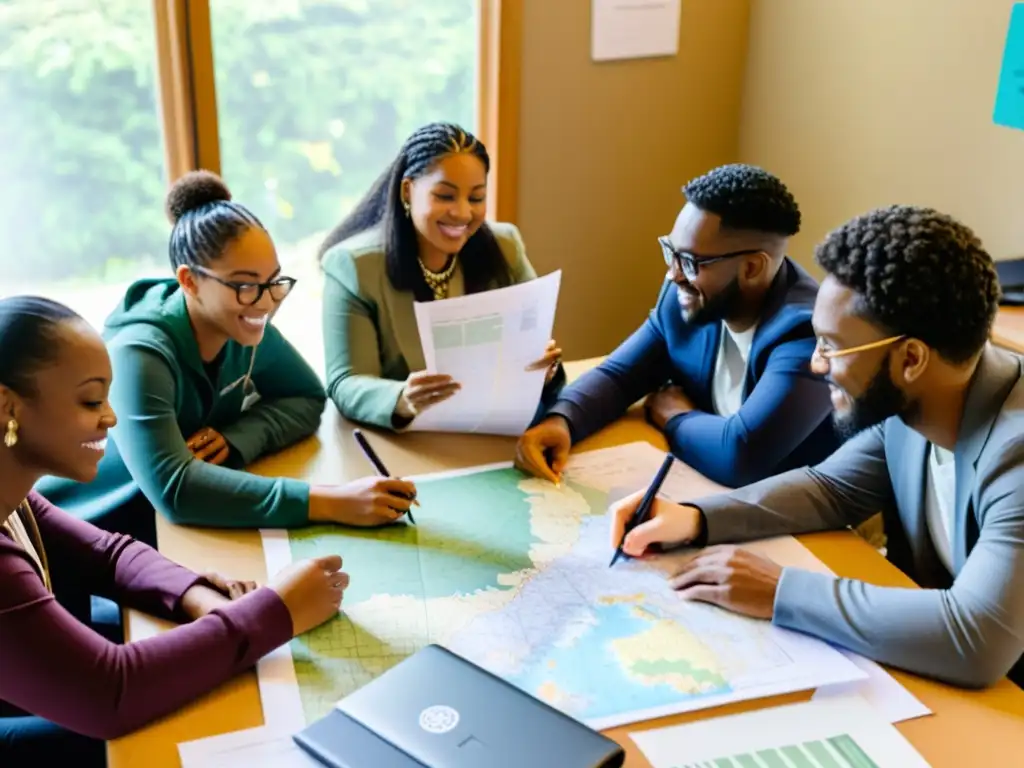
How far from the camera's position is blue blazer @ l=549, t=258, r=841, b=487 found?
5.22 feet

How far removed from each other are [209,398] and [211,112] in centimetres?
95

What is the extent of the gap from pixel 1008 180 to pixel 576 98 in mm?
1055

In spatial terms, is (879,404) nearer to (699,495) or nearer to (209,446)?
(699,495)

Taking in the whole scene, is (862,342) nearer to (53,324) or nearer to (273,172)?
(53,324)

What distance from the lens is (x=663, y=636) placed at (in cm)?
119

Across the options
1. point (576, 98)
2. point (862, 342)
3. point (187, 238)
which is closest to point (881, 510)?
point (862, 342)

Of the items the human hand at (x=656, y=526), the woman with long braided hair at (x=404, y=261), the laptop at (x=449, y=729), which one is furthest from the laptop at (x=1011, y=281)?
the laptop at (x=449, y=729)

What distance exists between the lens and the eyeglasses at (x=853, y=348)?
1.24m

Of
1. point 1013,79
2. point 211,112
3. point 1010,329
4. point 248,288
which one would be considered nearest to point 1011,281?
point 1010,329

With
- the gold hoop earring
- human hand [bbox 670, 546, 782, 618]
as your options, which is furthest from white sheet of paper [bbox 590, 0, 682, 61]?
the gold hoop earring

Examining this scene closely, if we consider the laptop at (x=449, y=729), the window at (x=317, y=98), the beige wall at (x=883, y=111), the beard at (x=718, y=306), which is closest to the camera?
the laptop at (x=449, y=729)

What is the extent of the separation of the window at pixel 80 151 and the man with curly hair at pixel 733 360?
4.00ft

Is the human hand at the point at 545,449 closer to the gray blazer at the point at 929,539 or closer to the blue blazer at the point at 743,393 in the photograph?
the blue blazer at the point at 743,393

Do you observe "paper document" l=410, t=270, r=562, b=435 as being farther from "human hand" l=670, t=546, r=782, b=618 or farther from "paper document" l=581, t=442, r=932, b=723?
"human hand" l=670, t=546, r=782, b=618
